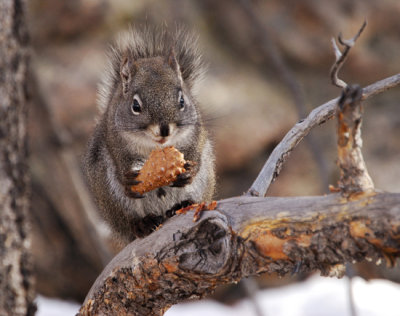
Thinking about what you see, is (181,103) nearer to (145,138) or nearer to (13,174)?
(145,138)

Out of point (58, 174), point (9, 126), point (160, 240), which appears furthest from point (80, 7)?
point (160, 240)

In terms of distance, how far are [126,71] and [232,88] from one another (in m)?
2.90

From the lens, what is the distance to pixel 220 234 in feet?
5.79

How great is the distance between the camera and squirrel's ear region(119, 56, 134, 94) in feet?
8.75

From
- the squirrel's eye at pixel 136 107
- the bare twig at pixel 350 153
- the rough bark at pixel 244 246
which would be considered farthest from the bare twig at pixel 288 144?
the squirrel's eye at pixel 136 107

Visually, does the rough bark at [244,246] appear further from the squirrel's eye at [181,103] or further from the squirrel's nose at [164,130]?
the squirrel's eye at [181,103]

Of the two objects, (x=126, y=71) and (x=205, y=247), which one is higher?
(x=126, y=71)

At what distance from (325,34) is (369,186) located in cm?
422

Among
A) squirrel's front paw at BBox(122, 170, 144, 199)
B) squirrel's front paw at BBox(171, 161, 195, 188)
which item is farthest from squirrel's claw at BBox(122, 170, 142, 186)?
squirrel's front paw at BBox(171, 161, 195, 188)

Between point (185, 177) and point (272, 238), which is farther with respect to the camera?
point (185, 177)

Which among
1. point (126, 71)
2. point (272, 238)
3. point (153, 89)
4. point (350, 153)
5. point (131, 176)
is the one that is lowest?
point (272, 238)

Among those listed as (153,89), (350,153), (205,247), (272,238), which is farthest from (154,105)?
(350,153)

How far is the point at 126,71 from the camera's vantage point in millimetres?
2670

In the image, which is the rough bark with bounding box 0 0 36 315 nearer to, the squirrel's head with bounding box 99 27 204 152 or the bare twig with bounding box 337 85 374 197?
the squirrel's head with bounding box 99 27 204 152
